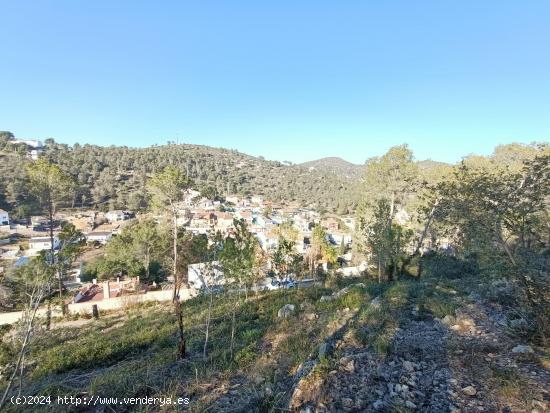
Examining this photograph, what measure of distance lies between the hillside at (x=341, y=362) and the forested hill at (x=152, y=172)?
46840 millimetres

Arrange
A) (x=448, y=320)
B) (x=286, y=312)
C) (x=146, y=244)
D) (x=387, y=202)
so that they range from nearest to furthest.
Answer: (x=448, y=320) → (x=286, y=312) → (x=387, y=202) → (x=146, y=244)

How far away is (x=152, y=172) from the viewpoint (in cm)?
6125

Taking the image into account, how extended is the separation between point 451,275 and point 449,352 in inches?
505

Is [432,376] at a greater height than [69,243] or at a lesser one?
lesser

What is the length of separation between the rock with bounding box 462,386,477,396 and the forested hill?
52.4m

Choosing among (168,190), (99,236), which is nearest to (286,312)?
(168,190)

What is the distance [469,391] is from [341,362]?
6.07 feet

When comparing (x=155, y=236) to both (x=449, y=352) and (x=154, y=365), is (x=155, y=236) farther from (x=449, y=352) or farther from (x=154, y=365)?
(x=449, y=352)

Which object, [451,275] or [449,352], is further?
[451,275]

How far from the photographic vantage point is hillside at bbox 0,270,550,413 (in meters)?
4.18

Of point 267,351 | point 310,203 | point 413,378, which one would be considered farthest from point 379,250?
point 310,203

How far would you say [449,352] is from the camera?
17.4ft

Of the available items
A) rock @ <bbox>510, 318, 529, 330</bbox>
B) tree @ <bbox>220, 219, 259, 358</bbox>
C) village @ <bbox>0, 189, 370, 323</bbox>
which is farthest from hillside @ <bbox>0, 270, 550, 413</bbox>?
village @ <bbox>0, 189, 370, 323</bbox>

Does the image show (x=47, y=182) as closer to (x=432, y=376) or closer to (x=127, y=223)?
(x=432, y=376)
